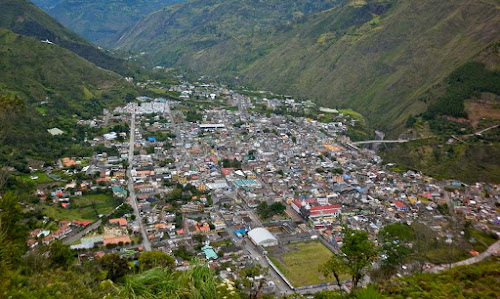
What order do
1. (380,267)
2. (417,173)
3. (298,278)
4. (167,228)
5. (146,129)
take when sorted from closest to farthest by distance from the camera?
(380,267) < (298,278) < (167,228) < (417,173) < (146,129)

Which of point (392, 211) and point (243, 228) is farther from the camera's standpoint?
point (392, 211)

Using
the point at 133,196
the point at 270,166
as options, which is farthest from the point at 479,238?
the point at 133,196

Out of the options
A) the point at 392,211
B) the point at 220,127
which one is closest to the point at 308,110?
the point at 220,127

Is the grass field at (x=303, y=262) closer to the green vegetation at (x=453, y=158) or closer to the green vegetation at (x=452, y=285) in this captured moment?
the green vegetation at (x=452, y=285)

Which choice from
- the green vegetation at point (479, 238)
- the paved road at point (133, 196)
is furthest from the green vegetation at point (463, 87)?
the paved road at point (133, 196)

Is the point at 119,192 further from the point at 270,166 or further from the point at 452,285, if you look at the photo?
the point at 452,285

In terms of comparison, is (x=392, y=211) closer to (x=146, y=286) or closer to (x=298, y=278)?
(x=298, y=278)
